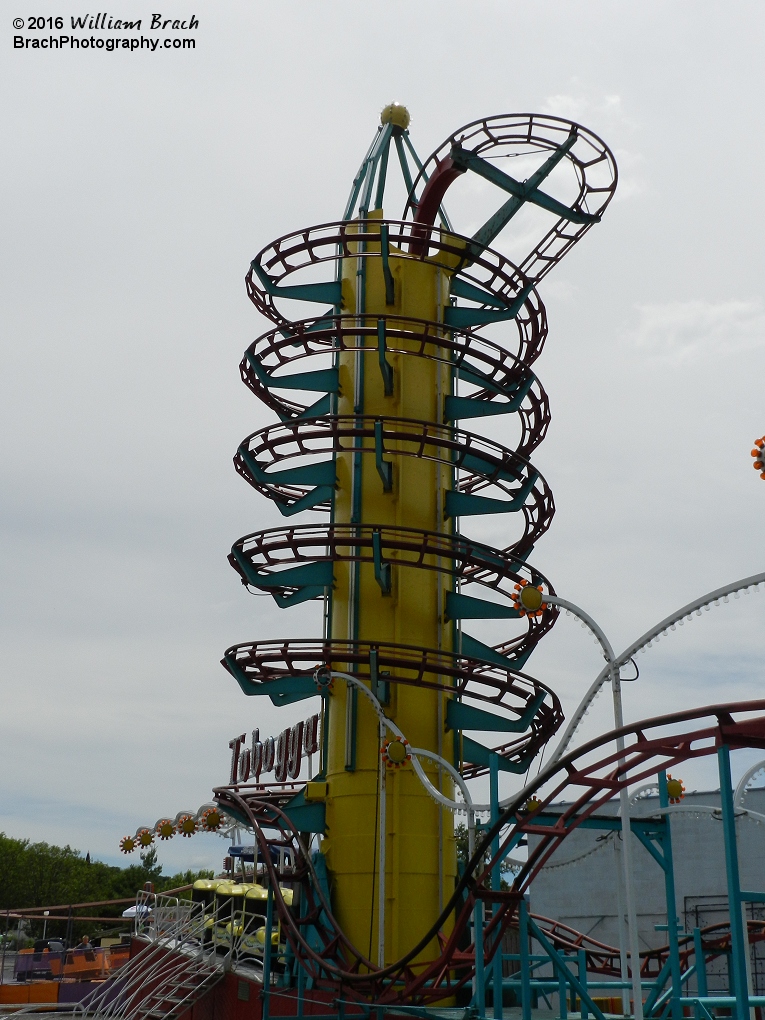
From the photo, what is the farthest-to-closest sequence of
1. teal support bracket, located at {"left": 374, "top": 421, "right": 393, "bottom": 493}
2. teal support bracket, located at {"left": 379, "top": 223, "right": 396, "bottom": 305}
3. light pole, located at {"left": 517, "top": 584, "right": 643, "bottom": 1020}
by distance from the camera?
teal support bracket, located at {"left": 379, "top": 223, "right": 396, "bottom": 305} → teal support bracket, located at {"left": 374, "top": 421, "right": 393, "bottom": 493} → light pole, located at {"left": 517, "top": 584, "right": 643, "bottom": 1020}

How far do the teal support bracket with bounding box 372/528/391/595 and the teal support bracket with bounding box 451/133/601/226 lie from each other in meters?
12.1

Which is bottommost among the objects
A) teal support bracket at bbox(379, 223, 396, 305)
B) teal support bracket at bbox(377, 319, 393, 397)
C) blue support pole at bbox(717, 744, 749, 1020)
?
blue support pole at bbox(717, 744, 749, 1020)

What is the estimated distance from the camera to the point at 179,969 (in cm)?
2775

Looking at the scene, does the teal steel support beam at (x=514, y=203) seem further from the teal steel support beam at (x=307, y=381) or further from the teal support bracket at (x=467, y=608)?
the teal support bracket at (x=467, y=608)

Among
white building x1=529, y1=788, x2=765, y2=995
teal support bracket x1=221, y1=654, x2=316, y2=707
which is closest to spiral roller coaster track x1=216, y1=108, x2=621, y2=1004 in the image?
teal support bracket x1=221, y1=654, x2=316, y2=707

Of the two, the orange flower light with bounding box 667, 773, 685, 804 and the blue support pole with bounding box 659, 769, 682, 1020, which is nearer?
the blue support pole with bounding box 659, 769, 682, 1020

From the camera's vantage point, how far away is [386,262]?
2948 centimetres

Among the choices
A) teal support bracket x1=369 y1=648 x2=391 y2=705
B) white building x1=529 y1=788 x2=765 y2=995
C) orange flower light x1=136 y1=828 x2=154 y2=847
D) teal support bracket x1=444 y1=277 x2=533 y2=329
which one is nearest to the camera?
teal support bracket x1=369 y1=648 x2=391 y2=705

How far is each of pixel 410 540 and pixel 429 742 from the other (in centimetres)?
545

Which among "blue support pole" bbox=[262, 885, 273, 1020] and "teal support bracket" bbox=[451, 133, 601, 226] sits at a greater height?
"teal support bracket" bbox=[451, 133, 601, 226]

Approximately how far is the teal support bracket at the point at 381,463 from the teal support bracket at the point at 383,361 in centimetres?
183

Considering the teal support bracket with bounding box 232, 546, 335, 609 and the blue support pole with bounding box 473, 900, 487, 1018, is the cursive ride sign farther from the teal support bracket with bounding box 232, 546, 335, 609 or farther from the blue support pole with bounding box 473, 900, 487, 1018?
the blue support pole with bounding box 473, 900, 487, 1018

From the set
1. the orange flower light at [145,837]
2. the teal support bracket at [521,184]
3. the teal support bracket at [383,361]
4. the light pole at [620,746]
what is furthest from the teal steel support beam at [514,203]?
the orange flower light at [145,837]

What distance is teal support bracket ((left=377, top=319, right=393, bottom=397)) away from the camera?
91.7ft
